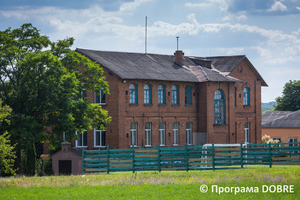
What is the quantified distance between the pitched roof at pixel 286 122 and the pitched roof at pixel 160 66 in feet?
42.8

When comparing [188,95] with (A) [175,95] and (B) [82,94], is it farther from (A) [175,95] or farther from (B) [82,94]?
(B) [82,94]

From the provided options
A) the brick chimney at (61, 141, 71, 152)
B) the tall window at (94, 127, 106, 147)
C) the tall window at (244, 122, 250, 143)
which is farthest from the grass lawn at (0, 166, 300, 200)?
the tall window at (244, 122, 250, 143)

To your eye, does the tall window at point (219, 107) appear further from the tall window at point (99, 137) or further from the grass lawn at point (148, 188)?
the grass lawn at point (148, 188)

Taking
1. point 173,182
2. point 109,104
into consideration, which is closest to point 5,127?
point 109,104

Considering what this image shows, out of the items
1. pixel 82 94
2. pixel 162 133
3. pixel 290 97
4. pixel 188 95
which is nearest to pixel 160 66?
pixel 188 95

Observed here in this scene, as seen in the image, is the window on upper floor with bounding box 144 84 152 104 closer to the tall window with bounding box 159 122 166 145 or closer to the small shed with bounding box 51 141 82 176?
the tall window with bounding box 159 122 166 145

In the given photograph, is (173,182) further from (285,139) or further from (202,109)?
(285,139)

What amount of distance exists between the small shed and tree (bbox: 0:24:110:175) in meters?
2.71

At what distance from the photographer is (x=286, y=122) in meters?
62.5

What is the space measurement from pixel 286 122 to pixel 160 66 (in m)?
21.4

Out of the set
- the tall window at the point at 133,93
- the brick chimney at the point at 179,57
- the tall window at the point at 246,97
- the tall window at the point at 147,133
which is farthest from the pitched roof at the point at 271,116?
the tall window at the point at 133,93

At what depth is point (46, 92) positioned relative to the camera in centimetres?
3838

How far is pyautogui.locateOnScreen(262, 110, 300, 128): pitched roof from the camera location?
61.7 metres

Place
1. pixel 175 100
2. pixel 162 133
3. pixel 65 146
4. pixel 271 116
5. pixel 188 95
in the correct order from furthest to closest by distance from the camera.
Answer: pixel 271 116
pixel 188 95
pixel 175 100
pixel 162 133
pixel 65 146
